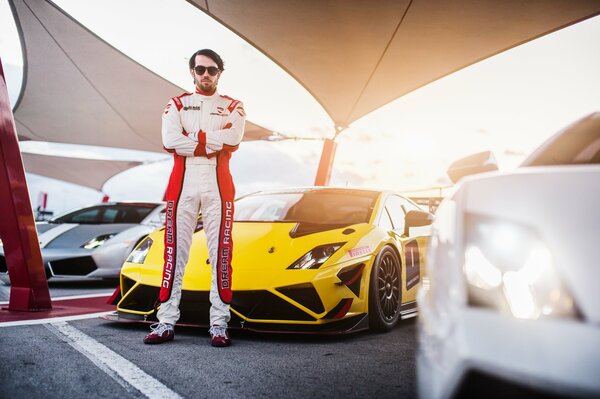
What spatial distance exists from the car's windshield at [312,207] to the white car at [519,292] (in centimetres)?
347

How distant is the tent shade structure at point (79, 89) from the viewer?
618 inches

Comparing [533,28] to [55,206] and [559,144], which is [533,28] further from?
[55,206]

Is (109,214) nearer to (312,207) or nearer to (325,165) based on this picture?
(312,207)

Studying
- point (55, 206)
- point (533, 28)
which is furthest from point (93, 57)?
point (55, 206)

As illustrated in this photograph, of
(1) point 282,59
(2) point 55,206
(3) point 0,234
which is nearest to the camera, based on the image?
(3) point 0,234

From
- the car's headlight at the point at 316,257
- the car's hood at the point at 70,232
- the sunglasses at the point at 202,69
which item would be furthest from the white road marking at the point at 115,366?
the car's hood at the point at 70,232

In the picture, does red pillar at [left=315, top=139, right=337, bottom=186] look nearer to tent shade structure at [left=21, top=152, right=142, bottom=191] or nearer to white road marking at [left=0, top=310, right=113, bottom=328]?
white road marking at [left=0, top=310, right=113, bottom=328]

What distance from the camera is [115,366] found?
9.91 feet

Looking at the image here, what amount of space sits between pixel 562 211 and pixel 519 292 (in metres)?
0.20

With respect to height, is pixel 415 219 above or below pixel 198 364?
above

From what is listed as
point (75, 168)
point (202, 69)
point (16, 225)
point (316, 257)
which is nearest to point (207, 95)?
point (202, 69)

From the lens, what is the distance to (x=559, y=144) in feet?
7.27

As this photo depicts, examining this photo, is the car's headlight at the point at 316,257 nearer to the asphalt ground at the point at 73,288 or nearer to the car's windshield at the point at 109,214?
the asphalt ground at the point at 73,288

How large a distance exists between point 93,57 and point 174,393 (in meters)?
17.0
